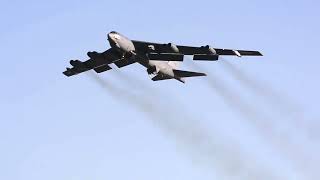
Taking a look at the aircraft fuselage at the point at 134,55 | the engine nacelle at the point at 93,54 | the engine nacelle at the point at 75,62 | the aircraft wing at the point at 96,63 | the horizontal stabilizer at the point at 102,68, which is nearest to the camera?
the aircraft fuselage at the point at 134,55

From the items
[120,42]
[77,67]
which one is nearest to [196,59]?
[120,42]

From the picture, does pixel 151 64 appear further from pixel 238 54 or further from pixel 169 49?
pixel 238 54

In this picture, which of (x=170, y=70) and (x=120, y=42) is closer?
(x=120, y=42)

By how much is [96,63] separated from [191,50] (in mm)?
13896

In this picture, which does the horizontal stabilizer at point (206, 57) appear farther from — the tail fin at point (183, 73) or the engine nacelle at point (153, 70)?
the engine nacelle at point (153, 70)

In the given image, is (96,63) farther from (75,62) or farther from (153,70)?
(153,70)

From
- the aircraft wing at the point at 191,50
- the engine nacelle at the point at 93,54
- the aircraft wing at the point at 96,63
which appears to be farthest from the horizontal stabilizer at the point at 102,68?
the aircraft wing at the point at 191,50

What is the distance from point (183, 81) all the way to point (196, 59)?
5382 mm

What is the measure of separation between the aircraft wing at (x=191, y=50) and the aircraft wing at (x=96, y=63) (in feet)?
14.9

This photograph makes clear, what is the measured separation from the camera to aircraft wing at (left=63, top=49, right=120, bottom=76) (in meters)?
96.3

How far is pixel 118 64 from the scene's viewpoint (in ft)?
323

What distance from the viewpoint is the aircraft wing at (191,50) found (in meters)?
90.4

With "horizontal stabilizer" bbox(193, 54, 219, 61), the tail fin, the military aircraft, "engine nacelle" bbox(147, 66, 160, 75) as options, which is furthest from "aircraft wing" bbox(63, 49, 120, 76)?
"horizontal stabilizer" bbox(193, 54, 219, 61)

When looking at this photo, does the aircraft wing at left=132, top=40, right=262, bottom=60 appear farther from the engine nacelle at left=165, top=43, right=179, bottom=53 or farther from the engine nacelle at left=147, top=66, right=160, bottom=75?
the engine nacelle at left=147, top=66, right=160, bottom=75
